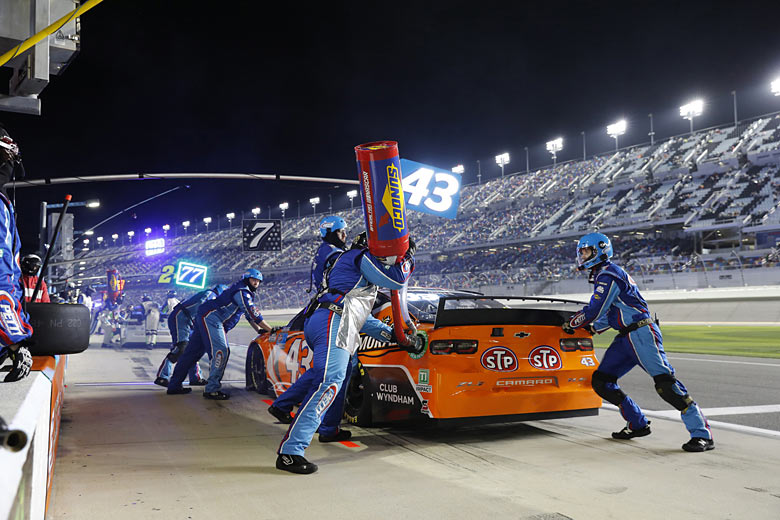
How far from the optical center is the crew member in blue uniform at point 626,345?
4.71m

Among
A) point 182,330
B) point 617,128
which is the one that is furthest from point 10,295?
point 617,128

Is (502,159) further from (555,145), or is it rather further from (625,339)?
(625,339)

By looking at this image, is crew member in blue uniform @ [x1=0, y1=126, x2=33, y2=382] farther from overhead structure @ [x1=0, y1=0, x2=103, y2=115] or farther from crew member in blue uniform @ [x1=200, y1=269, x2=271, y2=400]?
crew member in blue uniform @ [x1=200, y1=269, x2=271, y2=400]

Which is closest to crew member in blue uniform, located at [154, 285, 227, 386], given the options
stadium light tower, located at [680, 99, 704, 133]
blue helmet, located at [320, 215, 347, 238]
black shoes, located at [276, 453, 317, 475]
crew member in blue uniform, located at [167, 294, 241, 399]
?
crew member in blue uniform, located at [167, 294, 241, 399]

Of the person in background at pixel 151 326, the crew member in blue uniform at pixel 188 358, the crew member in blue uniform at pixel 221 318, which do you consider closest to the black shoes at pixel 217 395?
the crew member in blue uniform at pixel 221 318

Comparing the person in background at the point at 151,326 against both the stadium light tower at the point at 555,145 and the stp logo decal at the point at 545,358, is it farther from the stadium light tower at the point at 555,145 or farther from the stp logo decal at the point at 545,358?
the stadium light tower at the point at 555,145

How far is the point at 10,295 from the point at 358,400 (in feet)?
11.4

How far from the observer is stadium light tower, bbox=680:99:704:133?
44.6 meters

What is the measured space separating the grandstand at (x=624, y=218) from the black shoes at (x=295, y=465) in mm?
28569

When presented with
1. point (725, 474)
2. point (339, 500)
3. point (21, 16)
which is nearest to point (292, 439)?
point (339, 500)

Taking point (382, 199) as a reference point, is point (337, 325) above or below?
below

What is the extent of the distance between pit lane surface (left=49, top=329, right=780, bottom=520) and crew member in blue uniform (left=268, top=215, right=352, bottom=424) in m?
0.21

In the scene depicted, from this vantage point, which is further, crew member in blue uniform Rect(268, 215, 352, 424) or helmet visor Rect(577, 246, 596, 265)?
helmet visor Rect(577, 246, 596, 265)

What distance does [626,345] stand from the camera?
4988 millimetres
